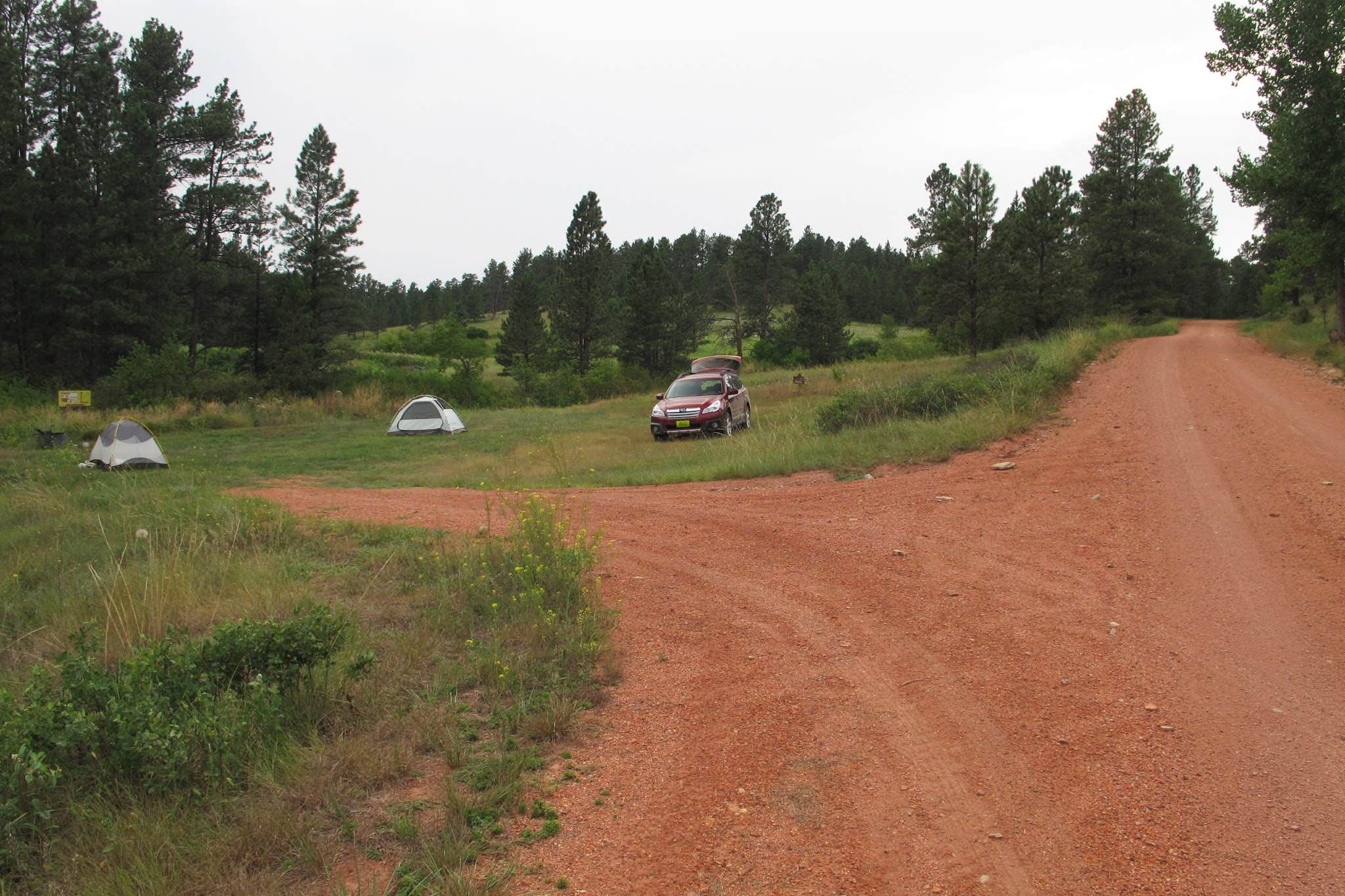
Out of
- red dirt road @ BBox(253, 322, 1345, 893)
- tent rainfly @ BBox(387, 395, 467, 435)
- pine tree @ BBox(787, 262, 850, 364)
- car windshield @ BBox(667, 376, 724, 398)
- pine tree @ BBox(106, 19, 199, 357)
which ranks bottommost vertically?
red dirt road @ BBox(253, 322, 1345, 893)

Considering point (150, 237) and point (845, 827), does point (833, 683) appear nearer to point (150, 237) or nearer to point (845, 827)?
point (845, 827)

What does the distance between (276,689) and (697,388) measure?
60.5 ft

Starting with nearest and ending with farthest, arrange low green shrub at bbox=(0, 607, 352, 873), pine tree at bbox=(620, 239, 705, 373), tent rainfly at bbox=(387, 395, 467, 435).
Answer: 1. low green shrub at bbox=(0, 607, 352, 873)
2. tent rainfly at bbox=(387, 395, 467, 435)
3. pine tree at bbox=(620, 239, 705, 373)

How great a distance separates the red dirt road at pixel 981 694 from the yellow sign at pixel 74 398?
23.8 meters

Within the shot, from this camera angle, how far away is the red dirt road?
3.38 metres

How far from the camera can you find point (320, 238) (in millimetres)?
46938

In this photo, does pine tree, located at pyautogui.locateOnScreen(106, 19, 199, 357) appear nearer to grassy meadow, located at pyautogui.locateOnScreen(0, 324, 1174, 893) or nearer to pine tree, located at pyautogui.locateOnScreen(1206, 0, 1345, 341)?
grassy meadow, located at pyautogui.locateOnScreen(0, 324, 1174, 893)

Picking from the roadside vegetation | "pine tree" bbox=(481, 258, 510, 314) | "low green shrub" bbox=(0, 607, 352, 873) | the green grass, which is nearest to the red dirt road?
the roadside vegetation

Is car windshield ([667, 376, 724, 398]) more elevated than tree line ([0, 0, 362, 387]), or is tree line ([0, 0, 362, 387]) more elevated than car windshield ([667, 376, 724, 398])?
tree line ([0, 0, 362, 387])

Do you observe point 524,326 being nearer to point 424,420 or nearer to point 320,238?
point 320,238

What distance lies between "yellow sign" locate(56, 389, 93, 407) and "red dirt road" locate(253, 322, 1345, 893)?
23778mm

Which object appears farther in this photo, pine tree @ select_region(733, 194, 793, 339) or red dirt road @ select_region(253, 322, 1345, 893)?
pine tree @ select_region(733, 194, 793, 339)

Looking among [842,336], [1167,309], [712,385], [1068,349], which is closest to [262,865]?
[712,385]

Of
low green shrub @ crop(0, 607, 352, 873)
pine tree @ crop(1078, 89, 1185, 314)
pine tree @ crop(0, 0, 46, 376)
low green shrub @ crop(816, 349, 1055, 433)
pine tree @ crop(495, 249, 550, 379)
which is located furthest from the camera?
pine tree @ crop(495, 249, 550, 379)
